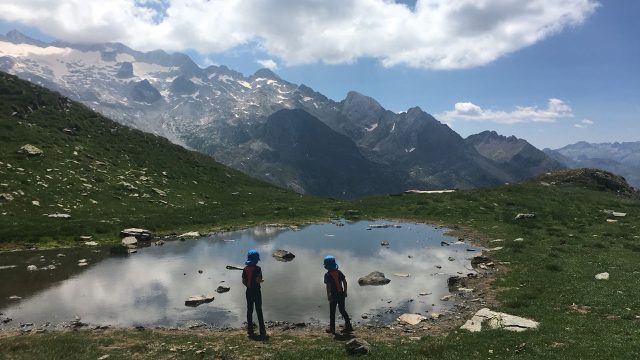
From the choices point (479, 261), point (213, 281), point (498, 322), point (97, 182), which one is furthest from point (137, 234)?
point (498, 322)

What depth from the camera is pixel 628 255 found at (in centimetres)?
3597

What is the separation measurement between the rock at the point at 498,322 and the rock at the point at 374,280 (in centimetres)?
1001

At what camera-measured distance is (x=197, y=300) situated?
1128 inches

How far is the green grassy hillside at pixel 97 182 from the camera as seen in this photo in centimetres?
5188

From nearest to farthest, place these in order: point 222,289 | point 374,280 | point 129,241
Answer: point 222,289 < point 374,280 < point 129,241

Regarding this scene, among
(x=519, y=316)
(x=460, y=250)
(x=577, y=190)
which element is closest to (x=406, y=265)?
(x=460, y=250)

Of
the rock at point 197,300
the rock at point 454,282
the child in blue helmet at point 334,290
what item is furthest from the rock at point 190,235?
the child in blue helmet at point 334,290

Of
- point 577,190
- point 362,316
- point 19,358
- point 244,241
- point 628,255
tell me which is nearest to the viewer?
point 19,358

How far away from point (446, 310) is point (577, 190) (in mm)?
68574

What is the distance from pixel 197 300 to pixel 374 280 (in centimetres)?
1321

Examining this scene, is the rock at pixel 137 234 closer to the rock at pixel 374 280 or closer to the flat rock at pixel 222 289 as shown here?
the flat rock at pixel 222 289

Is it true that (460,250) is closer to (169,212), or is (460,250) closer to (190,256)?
(190,256)

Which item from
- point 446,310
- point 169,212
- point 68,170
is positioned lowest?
point 446,310

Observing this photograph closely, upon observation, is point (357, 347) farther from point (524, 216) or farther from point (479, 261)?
point (524, 216)
